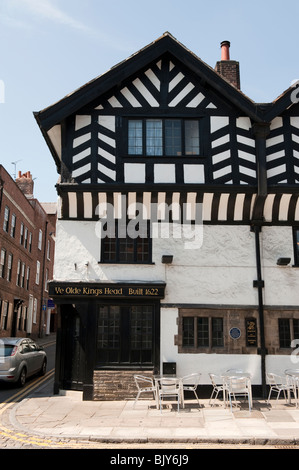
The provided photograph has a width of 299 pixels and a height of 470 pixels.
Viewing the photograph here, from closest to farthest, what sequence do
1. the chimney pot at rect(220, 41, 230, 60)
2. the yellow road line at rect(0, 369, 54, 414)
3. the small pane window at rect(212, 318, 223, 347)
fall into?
the yellow road line at rect(0, 369, 54, 414) < the small pane window at rect(212, 318, 223, 347) < the chimney pot at rect(220, 41, 230, 60)

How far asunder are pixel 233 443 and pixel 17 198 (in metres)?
27.2

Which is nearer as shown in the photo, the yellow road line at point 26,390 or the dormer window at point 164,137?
the yellow road line at point 26,390

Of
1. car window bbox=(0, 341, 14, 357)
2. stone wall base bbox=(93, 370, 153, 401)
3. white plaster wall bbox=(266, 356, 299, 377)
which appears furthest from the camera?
car window bbox=(0, 341, 14, 357)

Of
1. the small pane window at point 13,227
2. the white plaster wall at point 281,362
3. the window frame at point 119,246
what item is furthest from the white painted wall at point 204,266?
the small pane window at point 13,227

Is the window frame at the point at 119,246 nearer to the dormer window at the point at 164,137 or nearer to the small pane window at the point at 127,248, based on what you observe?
the small pane window at the point at 127,248

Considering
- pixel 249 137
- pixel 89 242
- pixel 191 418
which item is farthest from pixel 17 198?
pixel 191 418

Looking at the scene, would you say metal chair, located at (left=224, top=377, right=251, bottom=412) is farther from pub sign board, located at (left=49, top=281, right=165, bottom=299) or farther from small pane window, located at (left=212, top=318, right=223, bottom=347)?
pub sign board, located at (left=49, top=281, right=165, bottom=299)

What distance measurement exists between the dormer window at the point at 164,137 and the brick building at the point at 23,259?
54.7 feet

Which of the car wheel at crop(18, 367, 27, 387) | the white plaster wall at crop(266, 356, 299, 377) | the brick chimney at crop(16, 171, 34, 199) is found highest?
the brick chimney at crop(16, 171, 34, 199)

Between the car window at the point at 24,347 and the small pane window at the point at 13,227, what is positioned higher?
the small pane window at the point at 13,227

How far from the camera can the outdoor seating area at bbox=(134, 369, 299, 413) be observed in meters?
11.0

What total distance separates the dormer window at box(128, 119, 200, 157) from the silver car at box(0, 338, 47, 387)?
7.75 metres

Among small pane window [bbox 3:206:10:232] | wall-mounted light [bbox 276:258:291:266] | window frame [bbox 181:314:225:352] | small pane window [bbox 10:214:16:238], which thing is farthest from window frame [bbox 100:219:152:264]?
small pane window [bbox 10:214:16:238]

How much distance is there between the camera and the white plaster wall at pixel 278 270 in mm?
13281
